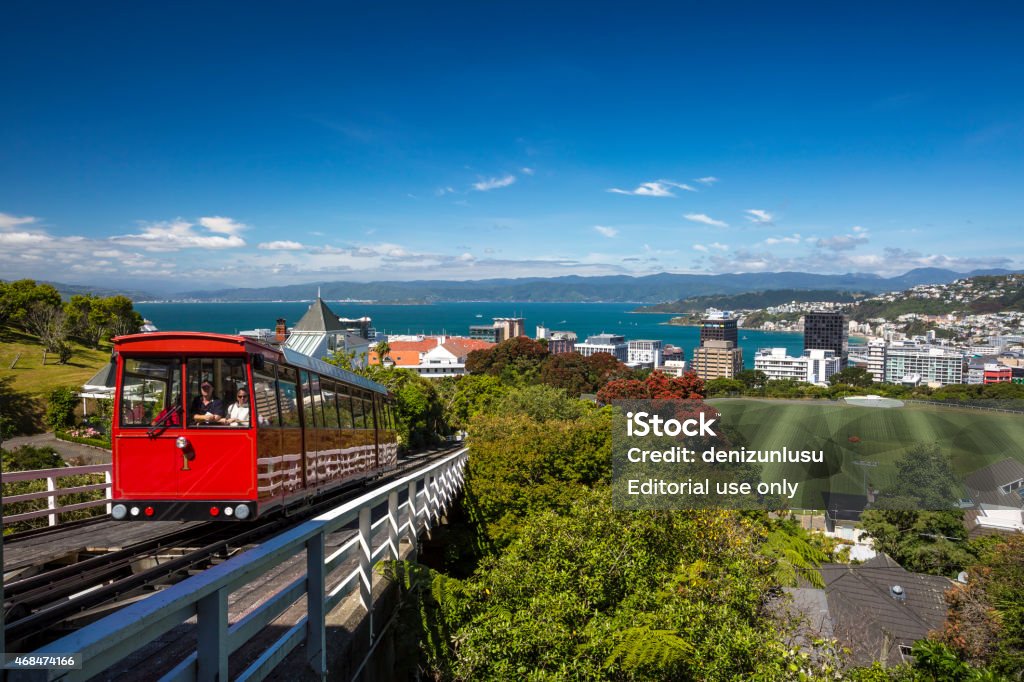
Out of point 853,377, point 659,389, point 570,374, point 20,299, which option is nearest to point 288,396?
point 659,389

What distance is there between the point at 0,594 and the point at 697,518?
11.1m

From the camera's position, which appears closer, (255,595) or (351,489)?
(255,595)

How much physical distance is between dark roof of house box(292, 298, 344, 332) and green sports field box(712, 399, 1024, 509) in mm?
34654

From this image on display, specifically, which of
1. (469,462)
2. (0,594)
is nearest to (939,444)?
(469,462)

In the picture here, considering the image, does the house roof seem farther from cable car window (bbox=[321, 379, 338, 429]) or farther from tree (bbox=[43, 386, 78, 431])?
cable car window (bbox=[321, 379, 338, 429])

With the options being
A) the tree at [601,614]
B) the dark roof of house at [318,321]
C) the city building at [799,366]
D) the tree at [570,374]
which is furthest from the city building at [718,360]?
the tree at [601,614]

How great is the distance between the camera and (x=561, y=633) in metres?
6.50

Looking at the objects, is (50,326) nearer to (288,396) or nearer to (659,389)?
(659,389)

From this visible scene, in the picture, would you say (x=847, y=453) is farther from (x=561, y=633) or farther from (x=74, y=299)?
(x=74, y=299)

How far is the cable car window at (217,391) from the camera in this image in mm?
7898

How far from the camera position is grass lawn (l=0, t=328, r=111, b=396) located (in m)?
39.8

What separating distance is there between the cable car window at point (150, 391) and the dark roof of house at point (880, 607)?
42.5ft

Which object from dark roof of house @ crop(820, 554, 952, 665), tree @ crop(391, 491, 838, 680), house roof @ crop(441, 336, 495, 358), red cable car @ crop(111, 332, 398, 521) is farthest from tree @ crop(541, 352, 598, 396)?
house roof @ crop(441, 336, 495, 358)

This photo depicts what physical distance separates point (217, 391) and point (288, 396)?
137 centimetres
